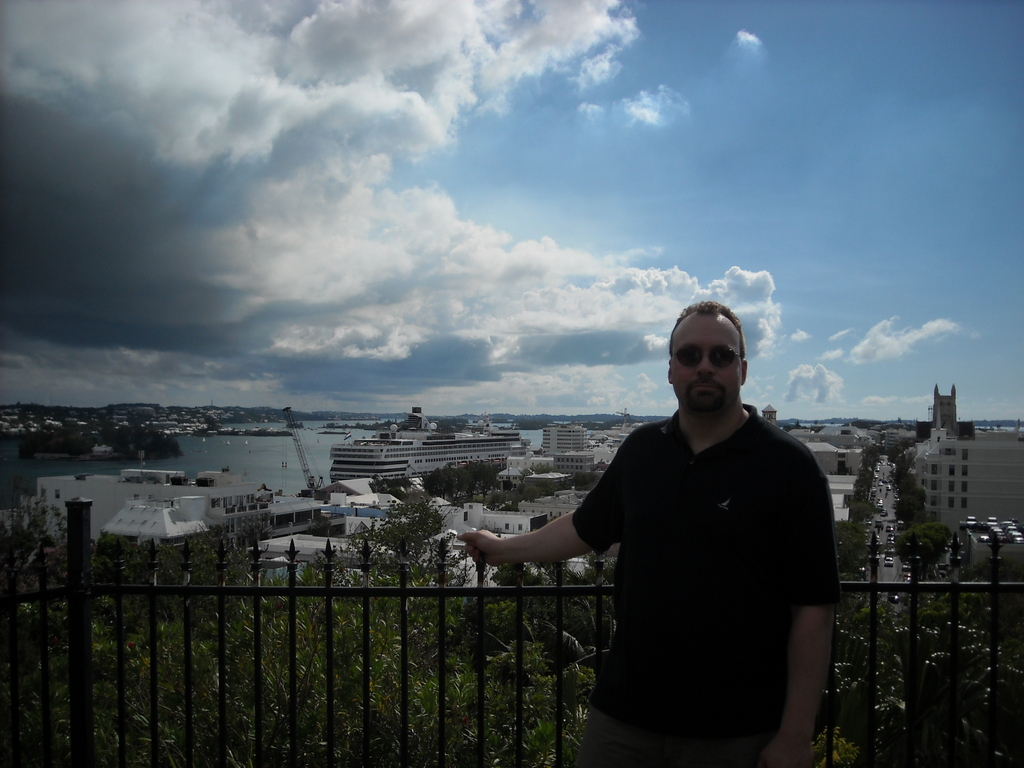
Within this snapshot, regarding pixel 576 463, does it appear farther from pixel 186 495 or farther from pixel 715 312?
pixel 715 312

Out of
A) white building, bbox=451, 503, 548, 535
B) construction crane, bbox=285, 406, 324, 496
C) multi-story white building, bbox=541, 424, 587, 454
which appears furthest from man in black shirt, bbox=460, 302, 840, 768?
multi-story white building, bbox=541, 424, 587, 454

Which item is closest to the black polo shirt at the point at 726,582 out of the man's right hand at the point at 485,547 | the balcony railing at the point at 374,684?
the balcony railing at the point at 374,684

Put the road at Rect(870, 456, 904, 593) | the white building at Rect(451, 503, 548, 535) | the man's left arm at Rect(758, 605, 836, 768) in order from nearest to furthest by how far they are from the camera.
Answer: the man's left arm at Rect(758, 605, 836, 768) < the road at Rect(870, 456, 904, 593) < the white building at Rect(451, 503, 548, 535)

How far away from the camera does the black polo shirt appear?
5.03 feet

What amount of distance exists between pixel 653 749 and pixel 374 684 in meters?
1.85

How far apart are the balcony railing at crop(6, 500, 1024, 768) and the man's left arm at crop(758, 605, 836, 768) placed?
0.53 m

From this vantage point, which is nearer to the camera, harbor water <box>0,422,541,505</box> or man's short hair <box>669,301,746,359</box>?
man's short hair <box>669,301,746,359</box>

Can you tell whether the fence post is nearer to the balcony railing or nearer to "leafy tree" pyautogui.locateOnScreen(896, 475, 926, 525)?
the balcony railing

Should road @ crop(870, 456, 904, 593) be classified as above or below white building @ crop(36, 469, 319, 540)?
Answer: below

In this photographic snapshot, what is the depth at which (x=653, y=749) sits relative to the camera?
1612 millimetres

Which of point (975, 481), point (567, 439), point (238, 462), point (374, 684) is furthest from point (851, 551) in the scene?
point (567, 439)

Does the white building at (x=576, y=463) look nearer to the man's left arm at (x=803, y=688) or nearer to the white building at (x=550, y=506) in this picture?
the white building at (x=550, y=506)

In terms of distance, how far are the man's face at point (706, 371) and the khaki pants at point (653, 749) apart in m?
0.77

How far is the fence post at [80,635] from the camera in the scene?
226cm
